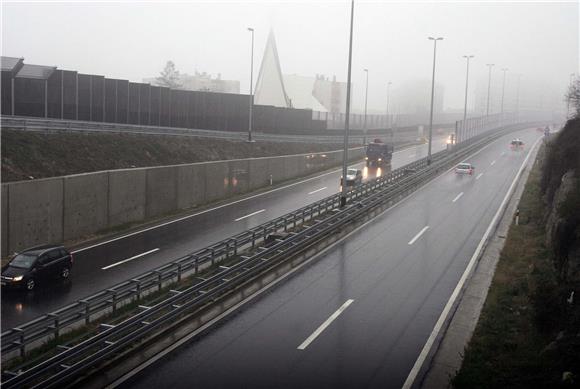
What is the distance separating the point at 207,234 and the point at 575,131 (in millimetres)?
22100

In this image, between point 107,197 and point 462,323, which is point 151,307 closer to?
point 462,323

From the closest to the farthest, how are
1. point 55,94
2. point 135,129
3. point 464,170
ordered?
point 55,94 → point 135,129 → point 464,170

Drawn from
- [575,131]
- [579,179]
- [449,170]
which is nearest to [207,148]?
[449,170]

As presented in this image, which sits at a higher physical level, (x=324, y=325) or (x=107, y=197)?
(x=107, y=197)

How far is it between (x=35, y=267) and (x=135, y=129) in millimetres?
22807

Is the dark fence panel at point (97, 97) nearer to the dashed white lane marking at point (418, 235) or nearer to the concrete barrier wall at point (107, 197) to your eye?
the concrete barrier wall at point (107, 197)

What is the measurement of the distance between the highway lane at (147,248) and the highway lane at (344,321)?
607cm

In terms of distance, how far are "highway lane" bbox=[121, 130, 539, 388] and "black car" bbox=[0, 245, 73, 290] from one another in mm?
7620

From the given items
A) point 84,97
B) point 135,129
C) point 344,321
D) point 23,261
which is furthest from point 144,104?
point 344,321

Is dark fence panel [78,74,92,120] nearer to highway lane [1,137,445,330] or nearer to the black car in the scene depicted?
highway lane [1,137,445,330]

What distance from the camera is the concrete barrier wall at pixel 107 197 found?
23906 millimetres

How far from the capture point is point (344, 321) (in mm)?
16344

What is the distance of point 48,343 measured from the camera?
560 inches

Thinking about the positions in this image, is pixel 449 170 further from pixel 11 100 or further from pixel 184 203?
pixel 11 100
